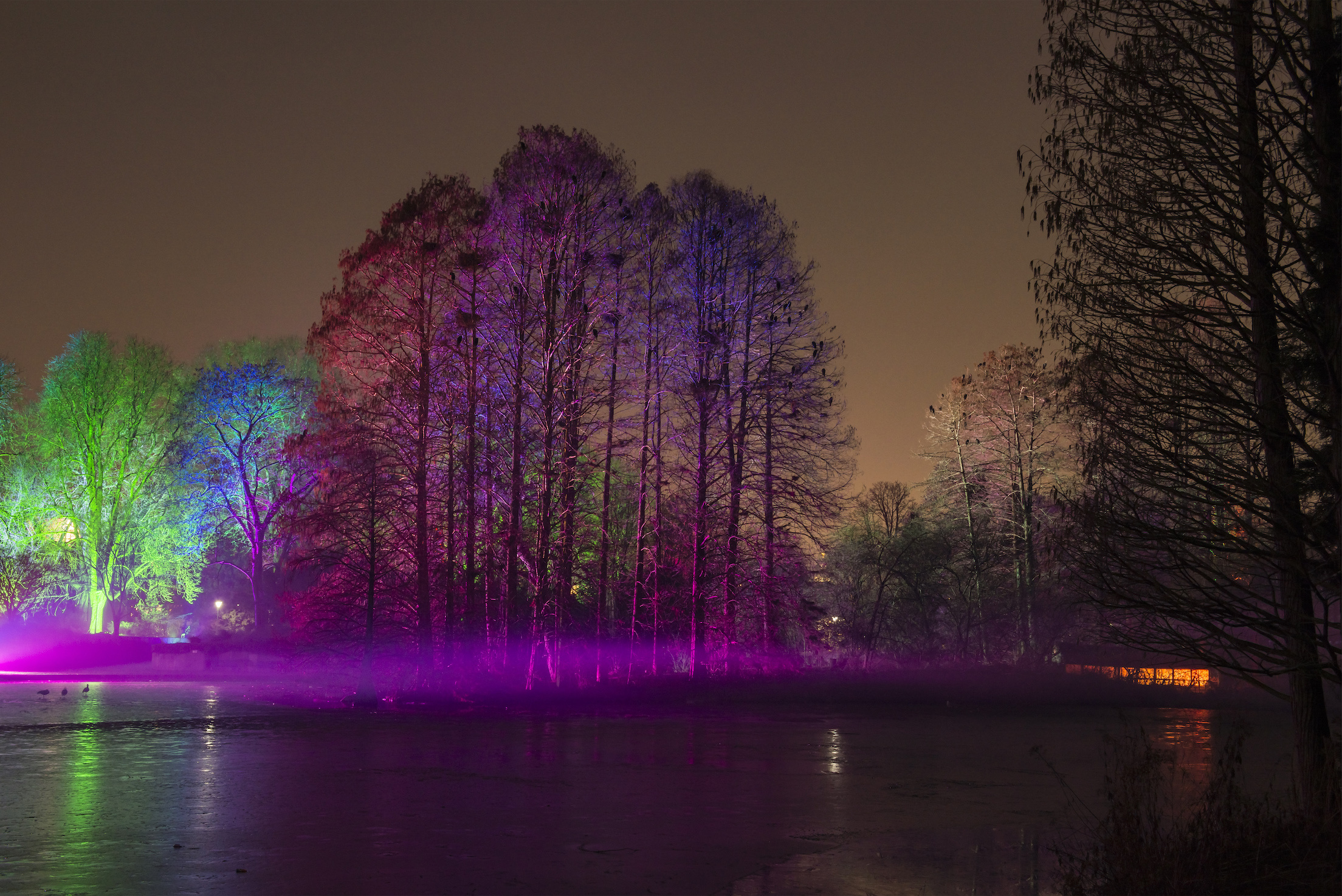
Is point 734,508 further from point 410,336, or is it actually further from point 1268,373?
point 1268,373

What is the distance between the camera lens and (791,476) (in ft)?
110

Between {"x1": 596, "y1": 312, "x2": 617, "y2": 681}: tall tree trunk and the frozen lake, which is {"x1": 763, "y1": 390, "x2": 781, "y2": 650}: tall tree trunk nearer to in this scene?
{"x1": 596, "y1": 312, "x2": 617, "y2": 681}: tall tree trunk

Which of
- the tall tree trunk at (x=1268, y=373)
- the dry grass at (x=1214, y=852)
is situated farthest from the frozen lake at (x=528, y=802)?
the tall tree trunk at (x=1268, y=373)

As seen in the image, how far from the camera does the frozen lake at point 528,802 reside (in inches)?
364

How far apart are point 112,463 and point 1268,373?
51099mm

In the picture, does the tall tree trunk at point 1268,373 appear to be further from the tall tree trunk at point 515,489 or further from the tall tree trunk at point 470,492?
the tall tree trunk at point 470,492

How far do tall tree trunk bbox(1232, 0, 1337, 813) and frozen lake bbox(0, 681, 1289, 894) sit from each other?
1267 millimetres

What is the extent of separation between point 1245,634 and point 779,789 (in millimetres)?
23494

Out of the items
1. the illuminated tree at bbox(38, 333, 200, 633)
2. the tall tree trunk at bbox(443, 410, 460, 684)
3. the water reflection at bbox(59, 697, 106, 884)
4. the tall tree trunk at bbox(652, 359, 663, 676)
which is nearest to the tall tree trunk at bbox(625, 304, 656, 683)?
the tall tree trunk at bbox(652, 359, 663, 676)

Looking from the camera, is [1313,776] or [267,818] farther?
[267,818]

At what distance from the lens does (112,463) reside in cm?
5000

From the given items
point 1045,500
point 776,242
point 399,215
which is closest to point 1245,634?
point 1045,500

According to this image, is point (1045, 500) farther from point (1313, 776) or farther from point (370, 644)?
point (1313, 776)

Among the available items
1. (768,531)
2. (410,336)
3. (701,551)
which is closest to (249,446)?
(410,336)
